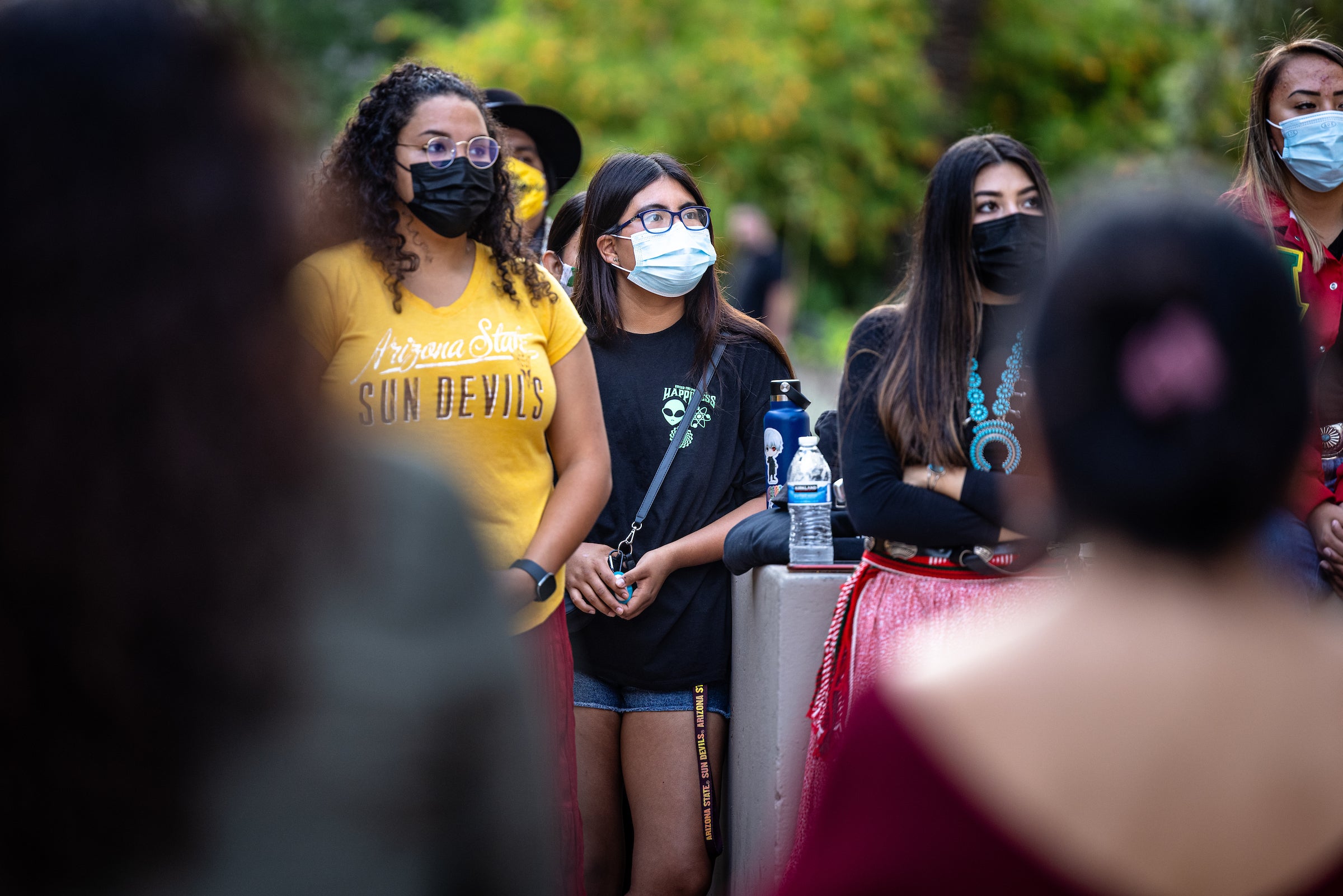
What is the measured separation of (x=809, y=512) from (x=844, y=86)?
42.3 feet

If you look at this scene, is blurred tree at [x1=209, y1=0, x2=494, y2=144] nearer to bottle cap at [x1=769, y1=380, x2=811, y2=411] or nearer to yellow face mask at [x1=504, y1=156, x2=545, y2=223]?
yellow face mask at [x1=504, y1=156, x2=545, y2=223]

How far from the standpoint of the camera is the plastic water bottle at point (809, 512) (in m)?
3.58

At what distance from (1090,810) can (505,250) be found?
2.36m

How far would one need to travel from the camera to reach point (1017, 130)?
710 inches

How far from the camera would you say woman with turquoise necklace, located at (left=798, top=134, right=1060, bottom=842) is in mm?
3109

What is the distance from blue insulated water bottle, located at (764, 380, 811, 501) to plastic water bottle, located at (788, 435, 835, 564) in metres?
0.14

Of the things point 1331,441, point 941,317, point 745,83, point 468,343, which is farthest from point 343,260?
point 745,83

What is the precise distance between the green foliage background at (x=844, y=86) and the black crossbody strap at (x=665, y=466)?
31.7ft

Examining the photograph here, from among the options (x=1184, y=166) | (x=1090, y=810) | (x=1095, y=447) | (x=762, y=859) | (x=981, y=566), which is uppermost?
(x=1184, y=166)

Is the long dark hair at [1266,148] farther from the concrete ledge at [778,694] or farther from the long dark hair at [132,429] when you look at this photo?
the long dark hair at [132,429]

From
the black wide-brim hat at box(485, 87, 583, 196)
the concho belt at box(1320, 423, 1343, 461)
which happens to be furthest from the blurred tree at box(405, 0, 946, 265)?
the concho belt at box(1320, 423, 1343, 461)

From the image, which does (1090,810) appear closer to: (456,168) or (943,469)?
(943,469)

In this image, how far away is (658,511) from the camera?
12.6ft

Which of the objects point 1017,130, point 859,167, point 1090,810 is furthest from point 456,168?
point 1017,130
